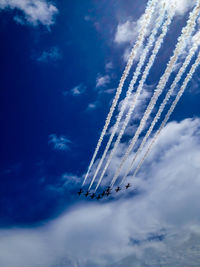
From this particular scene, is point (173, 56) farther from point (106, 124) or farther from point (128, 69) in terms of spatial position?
point (106, 124)

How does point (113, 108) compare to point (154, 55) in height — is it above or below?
above

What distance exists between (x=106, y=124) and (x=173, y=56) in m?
10.5

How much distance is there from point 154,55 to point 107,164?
16.2 m

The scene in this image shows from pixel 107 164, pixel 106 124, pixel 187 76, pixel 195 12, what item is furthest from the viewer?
pixel 107 164

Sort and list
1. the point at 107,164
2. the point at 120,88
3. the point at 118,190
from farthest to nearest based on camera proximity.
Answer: the point at 118,190 → the point at 107,164 → the point at 120,88

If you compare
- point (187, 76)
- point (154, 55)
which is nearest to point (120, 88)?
point (154, 55)

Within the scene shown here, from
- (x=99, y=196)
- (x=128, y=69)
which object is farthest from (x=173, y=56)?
(x=99, y=196)

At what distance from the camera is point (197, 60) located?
1575cm

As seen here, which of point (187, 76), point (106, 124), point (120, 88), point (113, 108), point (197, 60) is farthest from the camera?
point (106, 124)

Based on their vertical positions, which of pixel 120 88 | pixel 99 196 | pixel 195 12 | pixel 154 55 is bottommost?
pixel 195 12

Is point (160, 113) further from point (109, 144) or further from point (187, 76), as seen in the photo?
point (109, 144)

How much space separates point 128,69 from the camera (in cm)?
1783

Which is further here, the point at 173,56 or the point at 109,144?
the point at 109,144

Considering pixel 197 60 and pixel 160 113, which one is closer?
pixel 197 60
